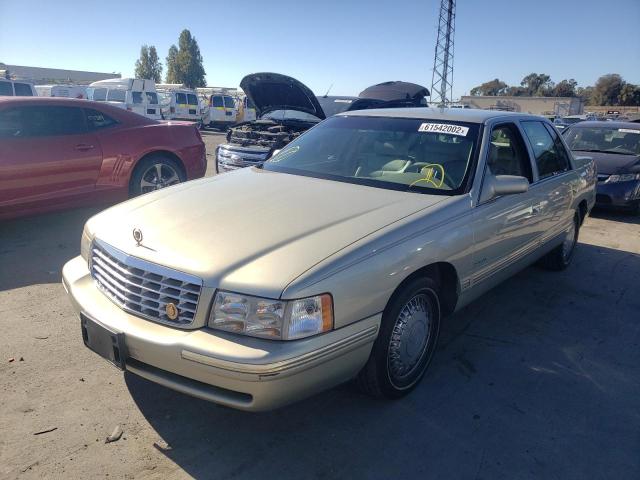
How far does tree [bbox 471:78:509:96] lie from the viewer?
101 metres

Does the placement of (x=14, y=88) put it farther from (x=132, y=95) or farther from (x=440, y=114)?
(x=440, y=114)

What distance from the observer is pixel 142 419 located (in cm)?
262

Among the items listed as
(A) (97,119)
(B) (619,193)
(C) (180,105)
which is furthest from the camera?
(C) (180,105)

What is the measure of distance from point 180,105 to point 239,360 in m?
25.5

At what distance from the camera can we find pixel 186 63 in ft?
252

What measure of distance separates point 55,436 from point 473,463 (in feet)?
6.72

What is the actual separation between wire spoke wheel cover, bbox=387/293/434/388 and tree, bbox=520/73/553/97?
10432 cm

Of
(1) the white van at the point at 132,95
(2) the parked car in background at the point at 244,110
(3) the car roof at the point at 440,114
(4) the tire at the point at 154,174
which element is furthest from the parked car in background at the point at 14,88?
(2) the parked car in background at the point at 244,110

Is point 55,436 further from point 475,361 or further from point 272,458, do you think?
point 475,361

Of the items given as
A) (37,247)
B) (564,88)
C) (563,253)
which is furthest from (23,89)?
(564,88)

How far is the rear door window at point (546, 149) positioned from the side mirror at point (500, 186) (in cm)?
100

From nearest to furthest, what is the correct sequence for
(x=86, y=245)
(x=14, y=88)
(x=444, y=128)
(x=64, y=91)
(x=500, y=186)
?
(x=86, y=245) < (x=500, y=186) < (x=444, y=128) < (x=14, y=88) < (x=64, y=91)

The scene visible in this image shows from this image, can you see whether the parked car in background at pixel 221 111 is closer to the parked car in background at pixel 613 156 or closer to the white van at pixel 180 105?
the white van at pixel 180 105

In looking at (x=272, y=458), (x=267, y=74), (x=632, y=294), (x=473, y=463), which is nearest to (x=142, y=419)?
(x=272, y=458)
